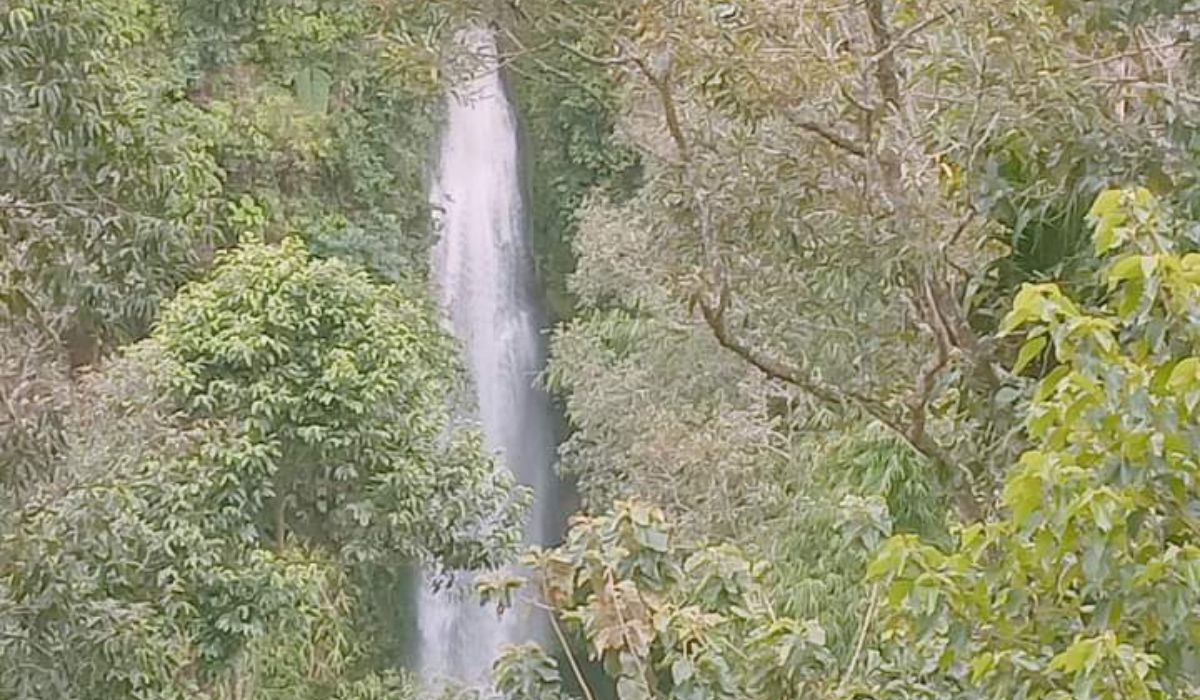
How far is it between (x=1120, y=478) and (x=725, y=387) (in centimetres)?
601

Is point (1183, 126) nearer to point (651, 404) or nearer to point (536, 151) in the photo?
point (651, 404)

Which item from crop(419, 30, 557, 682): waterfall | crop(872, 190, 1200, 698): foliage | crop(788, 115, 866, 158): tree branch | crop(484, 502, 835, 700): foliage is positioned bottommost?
crop(419, 30, 557, 682): waterfall

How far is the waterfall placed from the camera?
448 inches

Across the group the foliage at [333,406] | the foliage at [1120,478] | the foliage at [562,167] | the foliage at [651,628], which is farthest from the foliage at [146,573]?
the foliage at [562,167]

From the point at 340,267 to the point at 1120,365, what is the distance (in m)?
4.64

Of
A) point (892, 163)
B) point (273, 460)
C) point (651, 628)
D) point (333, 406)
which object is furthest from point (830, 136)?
point (273, 460)

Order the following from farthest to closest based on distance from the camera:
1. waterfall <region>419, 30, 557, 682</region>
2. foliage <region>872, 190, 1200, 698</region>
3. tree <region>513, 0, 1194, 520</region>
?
waterfall <region>419, 30, 557, 682</region> < tree <region>513, 0, 1194, 520</region> < foliage <region>872, 190, 1200, 698</region>

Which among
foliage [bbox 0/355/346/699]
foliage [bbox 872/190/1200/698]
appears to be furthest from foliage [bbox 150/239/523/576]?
foliage [bbox 872/190/1200/698]

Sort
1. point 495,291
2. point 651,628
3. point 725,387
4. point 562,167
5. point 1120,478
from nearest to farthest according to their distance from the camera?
point 1120,478 → point 651,628 → point 725,387 → point 562,167 → point 495,291

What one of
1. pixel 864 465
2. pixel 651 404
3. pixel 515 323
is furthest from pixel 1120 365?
pixel 515 323

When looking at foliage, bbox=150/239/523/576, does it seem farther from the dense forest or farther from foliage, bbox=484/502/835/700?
foliage, bbox=484/502/835/700

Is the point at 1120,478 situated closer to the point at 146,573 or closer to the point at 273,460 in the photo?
the point at 146,573

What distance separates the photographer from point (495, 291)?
1187 centimetres

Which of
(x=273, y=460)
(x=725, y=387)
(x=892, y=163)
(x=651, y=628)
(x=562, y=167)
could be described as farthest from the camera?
(x=562, y=167)
